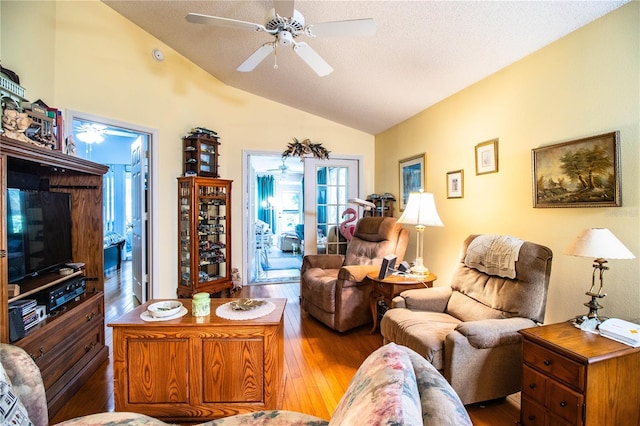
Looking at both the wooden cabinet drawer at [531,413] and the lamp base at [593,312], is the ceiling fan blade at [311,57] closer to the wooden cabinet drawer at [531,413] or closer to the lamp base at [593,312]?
the lamp base at [593,312]

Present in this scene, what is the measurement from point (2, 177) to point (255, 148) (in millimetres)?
3197

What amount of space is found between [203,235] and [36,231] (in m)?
1.95

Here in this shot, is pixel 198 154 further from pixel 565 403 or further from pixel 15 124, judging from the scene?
pixel 565 403

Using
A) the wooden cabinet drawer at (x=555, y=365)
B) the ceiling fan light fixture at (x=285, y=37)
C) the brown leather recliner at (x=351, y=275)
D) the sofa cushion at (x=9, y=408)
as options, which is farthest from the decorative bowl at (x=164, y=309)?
the wooden cabinet drawer at (x=555, y=365)

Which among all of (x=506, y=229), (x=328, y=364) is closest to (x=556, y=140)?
(x=506, y=229)

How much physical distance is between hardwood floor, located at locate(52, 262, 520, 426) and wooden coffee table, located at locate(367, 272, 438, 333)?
1.39 ft

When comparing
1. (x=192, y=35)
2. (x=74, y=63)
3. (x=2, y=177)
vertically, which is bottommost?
(x=2, y=177)

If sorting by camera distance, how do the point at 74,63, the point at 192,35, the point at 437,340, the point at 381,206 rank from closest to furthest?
the point at 437,340
the point at 74,63
the point at 192,35
the point at 381,206

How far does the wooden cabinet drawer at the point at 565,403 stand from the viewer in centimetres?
136

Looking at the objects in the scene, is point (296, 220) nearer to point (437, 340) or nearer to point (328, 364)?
point (328, 364)

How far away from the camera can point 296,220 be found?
9.98m

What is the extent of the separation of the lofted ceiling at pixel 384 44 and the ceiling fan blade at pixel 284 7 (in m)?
0.48

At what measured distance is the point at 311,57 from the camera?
216 centimetres

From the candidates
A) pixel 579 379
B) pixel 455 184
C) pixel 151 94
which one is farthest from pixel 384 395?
pixel 151 94
